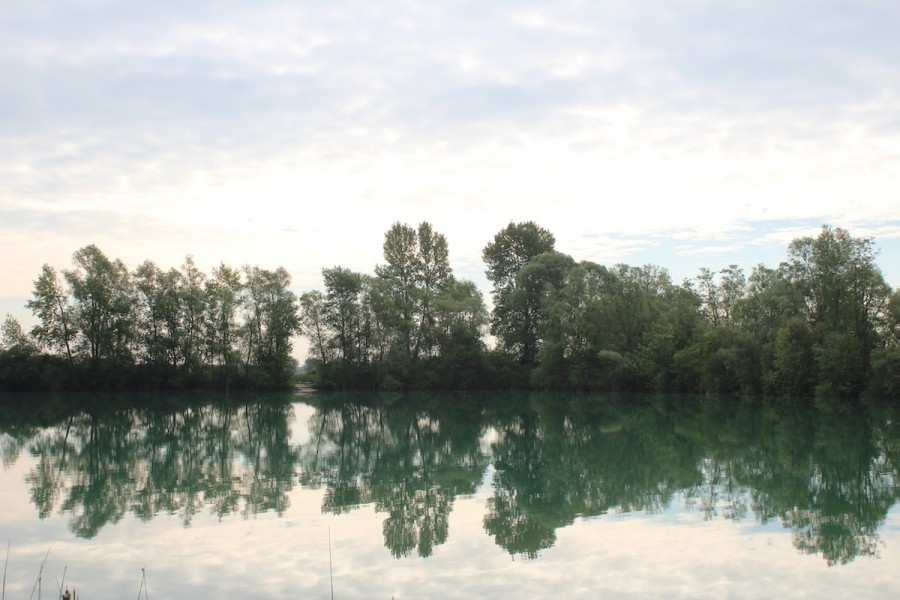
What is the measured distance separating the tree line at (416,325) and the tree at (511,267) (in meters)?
0.12

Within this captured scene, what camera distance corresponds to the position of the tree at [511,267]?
59.2 meters

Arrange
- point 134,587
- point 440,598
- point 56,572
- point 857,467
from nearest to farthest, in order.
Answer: point 440,598
point 134,587
point 56,572
point 857,467

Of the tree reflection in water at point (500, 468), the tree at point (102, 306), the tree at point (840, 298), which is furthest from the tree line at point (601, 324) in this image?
the tree at point (102, 306)

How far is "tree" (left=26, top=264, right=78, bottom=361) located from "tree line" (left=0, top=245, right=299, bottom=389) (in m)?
0.07

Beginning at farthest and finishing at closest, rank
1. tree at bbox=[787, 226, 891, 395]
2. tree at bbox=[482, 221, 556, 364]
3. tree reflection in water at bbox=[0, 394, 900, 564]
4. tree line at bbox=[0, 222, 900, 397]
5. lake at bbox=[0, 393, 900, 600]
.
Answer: tree at bbox=[482, 221, 556, 364]
tree line at bbox=[0, 222, 900, 397]
tree at bbox=[787, 226, 891, 395]
tree reflection in water at bbox=[0, 394, 900, 564]
lake at bbox=[0, 393, 900, 600]

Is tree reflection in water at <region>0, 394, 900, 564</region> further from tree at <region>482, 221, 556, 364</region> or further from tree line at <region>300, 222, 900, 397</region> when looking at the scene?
tree at <region>482, 221, 556, 364</region>

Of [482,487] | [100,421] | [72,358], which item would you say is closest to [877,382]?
[482,487]

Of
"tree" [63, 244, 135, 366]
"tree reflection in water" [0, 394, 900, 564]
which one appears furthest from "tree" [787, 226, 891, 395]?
"tree" [63, 244, 135, 366]

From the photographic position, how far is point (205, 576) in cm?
884

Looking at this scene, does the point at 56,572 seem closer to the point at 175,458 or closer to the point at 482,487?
the point at 482,487

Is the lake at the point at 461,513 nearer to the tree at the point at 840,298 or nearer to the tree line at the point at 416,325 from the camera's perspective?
the tree at the point at 840,298

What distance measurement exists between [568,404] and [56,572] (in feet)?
113

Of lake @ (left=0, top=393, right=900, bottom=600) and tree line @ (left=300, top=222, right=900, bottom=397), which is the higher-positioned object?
tree line @ (left=300, top=222, right=900, bottom=397)

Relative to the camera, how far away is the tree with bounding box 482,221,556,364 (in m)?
59.2
